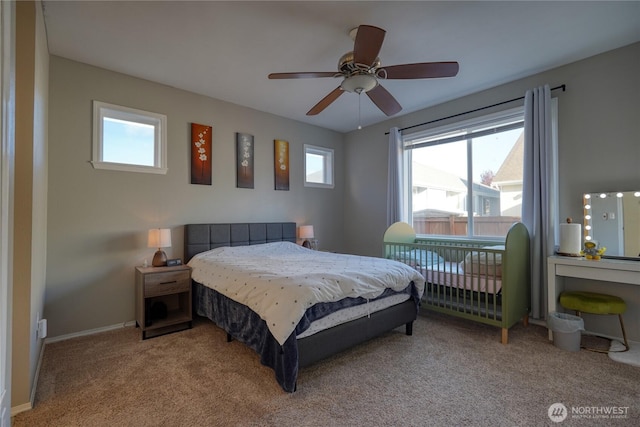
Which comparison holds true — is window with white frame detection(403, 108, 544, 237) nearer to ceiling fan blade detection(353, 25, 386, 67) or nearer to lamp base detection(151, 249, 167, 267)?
ceiling fan blade detection(353, 25, 386, 67)

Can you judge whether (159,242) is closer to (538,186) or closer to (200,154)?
(200,154)

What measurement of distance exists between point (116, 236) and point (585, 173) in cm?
498

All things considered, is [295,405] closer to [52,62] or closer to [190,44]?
[190,44]

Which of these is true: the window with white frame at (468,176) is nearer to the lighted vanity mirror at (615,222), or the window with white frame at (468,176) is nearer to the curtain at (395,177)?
the curtain at (395,177)

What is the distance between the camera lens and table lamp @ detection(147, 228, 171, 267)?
3074 millimetres

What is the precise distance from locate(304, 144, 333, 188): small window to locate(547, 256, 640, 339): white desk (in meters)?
3.40

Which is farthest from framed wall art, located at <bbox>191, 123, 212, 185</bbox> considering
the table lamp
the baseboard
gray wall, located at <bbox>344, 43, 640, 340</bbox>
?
gray wall, located at <bbox>344, 43, 640, 340</bbox>

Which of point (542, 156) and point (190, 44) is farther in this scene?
point (542, 156)

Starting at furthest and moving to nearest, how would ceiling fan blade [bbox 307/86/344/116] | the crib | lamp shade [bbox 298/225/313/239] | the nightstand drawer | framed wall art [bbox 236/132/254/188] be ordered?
lamp shade [bbox 298/225/313/239]
framed wall art [bbox 236/132/254/188]
the nightstand drawer
the crib
ceiling fan blade [bbox 307/86/344/116]

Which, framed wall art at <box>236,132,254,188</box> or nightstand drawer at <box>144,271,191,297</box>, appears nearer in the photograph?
nightstand drawer at <box>144,271,191,297</box>

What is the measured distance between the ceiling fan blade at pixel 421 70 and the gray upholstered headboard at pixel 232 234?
2.61m

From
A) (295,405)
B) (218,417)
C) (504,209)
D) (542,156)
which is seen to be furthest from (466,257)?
(218,417)

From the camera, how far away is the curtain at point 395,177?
4.48 meters

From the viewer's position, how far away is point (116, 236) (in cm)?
312
